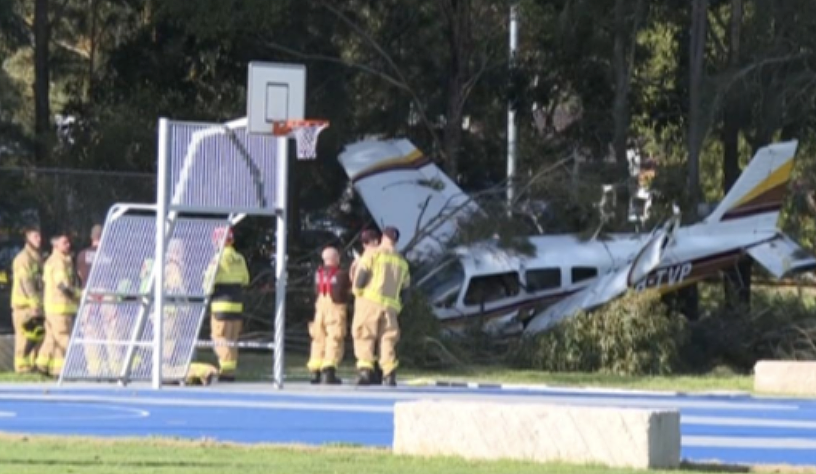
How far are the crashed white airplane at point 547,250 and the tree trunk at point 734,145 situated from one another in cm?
57

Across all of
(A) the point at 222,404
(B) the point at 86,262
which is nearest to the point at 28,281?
(B) the point at 86,262

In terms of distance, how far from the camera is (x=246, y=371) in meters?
27.3

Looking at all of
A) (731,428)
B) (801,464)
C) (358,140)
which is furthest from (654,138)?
(801,464)

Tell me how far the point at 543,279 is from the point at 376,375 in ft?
31.4

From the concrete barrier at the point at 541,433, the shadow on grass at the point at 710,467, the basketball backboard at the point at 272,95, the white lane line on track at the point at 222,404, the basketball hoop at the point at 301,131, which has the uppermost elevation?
Result: the basketball backboard at the point at 272,95

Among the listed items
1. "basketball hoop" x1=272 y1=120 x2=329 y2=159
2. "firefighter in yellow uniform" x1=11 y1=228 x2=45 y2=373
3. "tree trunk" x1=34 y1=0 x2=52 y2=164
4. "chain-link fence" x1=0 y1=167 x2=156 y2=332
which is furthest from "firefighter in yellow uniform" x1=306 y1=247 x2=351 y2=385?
"tree trunk" x1=34 y1=0 x2=52 y2=164

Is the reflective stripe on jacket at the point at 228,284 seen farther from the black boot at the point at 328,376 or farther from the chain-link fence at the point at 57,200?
the chain-link fence at the point at 57,200

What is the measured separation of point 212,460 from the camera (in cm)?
1419

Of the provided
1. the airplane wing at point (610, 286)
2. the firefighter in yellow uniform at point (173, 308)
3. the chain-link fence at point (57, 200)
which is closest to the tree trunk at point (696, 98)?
the airplane wing at point (610, 286)

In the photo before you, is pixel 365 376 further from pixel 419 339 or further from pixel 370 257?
pixel 419 339

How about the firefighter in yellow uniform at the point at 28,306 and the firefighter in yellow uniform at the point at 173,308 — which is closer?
the firefighter in yellow uniform at the point at 173,308

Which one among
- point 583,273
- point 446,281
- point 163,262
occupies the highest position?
point 163,262

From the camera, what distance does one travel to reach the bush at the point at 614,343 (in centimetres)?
2966

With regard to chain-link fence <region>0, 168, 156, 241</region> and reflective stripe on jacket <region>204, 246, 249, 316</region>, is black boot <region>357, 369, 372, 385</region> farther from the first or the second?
chain-link fence <region>0, 168, 156, 241</region>
